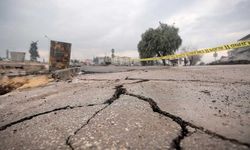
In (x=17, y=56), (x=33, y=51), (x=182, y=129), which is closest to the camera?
(x=182, y=129)

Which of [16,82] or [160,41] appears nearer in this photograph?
[16,82]


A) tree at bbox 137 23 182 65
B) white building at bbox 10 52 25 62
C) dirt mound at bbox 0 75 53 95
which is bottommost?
dirt mound at bbox 0 75 53 95

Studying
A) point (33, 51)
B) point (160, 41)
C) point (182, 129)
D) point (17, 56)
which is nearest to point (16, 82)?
point (182, 129)

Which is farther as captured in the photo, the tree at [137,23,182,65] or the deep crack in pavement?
the tree at [137,23,182,65]

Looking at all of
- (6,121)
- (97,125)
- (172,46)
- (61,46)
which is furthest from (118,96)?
(172,46)

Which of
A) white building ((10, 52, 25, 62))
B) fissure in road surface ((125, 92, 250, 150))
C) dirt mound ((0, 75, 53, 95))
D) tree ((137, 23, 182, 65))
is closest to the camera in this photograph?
fissure in road surface ((125, 92, 250, 150))

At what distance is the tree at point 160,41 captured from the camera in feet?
95.9

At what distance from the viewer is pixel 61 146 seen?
5.44 feet

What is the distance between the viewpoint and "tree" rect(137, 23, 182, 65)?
2922cm

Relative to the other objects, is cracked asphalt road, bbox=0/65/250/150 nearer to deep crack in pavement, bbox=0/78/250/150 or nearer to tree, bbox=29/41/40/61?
deep crack in pavement, bbox=0/78/250/150

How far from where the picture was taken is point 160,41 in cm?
2919

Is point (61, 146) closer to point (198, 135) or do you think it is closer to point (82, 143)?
point (82, 143)

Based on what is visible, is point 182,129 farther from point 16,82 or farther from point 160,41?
point 160,41

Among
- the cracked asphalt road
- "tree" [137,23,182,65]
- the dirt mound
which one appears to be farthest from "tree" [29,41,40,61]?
the cracked asphalt road
